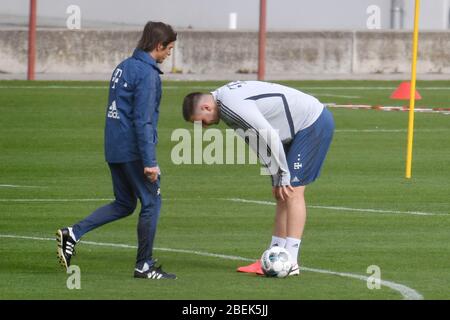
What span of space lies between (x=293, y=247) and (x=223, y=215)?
10.9 ft

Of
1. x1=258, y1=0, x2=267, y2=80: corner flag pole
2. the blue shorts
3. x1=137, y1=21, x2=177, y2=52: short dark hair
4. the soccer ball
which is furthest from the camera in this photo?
x1=258, y1=0, x2=267, y2=80: corner flag pole

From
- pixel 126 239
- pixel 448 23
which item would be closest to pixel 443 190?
pixel 126 239

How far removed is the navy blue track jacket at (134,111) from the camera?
11.9 meters

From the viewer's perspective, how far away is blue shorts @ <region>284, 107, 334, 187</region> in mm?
12445

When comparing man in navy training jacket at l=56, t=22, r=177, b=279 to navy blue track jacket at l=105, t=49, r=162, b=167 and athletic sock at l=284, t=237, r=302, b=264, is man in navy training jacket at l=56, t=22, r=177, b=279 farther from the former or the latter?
athletic sock at l=284, t=237, r=302, b=264

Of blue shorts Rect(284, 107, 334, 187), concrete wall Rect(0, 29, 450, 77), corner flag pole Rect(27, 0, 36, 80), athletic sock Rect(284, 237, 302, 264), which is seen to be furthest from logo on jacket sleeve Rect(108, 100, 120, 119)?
concrete wall Rect(0, 29, 450, 77)

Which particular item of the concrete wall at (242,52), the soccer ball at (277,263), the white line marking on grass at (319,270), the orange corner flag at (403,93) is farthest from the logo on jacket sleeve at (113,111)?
the concrete wall at (242,52)

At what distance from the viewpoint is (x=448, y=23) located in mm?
38406

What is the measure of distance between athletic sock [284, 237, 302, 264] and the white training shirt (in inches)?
20.2

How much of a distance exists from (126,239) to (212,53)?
728 inches

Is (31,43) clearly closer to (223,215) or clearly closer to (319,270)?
(223,215)

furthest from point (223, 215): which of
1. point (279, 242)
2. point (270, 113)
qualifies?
point (270, 113)

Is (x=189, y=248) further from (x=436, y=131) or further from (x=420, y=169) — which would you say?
(x=436, y=131)

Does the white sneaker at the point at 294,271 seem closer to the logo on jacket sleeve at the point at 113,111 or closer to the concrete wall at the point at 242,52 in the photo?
the logo on jacket sleeve at the point at 113,111
